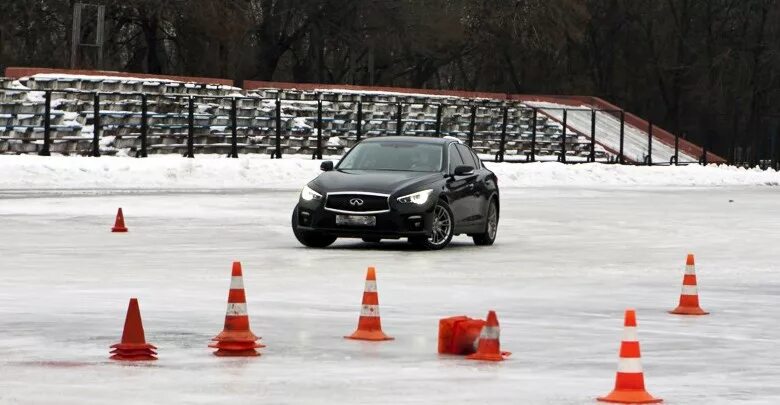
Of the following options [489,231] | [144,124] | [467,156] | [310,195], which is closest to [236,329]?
[310,195]

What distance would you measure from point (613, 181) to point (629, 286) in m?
36.0

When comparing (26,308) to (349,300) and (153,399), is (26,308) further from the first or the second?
(153,399)

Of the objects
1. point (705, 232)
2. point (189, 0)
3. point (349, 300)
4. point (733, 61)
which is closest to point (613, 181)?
point (189, 0)

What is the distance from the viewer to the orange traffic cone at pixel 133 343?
1170cm

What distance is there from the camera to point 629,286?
18.7 metres

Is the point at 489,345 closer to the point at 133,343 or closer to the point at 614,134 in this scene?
the point at 133,343

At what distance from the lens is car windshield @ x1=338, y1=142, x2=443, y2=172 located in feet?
78.9

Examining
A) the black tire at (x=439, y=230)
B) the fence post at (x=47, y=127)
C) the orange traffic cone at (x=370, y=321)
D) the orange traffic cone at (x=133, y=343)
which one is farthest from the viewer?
the fence post at (x=47, y=127)

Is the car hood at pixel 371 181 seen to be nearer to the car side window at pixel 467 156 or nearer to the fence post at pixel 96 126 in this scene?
the car side window at pixel 467 156

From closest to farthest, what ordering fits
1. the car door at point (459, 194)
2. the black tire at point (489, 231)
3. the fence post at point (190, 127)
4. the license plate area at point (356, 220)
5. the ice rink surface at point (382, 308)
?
the ice rink surface at point (382, 308) → the license plate area at point (356, 220) → the car door at point (459, 194) → the black tire at point (489, 231) → the fence post at point (190, 127)

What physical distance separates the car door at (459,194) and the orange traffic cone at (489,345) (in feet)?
37.6

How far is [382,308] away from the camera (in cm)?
1573

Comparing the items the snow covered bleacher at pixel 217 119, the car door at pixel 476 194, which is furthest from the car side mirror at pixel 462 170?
the snow covered bleacher at pixel 217 119

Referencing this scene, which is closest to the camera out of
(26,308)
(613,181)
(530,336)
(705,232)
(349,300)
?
(530,336)
